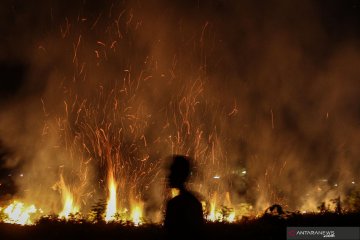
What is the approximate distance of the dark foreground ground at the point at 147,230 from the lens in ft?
18.6

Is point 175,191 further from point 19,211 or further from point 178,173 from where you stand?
point 178,173

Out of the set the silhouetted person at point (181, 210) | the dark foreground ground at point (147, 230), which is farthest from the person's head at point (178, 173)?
the dark foreground ground at point (147, 230)

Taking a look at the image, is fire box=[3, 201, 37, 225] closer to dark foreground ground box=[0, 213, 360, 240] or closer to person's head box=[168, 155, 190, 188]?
dark foreground ground box=[0, 213, 360, 240]

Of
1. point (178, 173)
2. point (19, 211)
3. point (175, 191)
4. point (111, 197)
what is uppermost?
point (111, 197)

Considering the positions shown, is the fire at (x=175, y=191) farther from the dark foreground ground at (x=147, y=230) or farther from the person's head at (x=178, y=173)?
the dark foreground ground at (x=147, y=230)

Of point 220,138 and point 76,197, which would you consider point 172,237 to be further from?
point 220,138

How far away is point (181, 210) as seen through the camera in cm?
366

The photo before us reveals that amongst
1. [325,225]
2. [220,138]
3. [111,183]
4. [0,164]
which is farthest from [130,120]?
[325,225]

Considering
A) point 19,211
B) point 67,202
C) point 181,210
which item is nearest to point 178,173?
point 181,210

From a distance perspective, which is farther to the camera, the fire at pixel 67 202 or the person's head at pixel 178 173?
the fire at pixel 67 202

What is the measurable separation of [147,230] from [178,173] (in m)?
2.27

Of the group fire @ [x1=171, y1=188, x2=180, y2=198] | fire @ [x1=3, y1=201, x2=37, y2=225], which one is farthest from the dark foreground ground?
fire @ [x1=3, y1=201, x2=37, y2=225]

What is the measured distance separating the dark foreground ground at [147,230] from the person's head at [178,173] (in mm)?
1873

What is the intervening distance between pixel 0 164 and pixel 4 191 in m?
1.89
